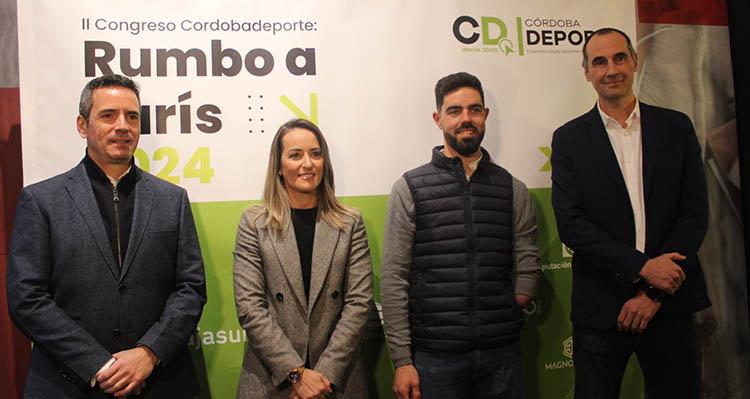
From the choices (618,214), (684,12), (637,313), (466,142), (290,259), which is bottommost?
(637,313)

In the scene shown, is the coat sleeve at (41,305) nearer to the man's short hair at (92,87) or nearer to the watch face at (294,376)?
the man's short hair at (92,87)

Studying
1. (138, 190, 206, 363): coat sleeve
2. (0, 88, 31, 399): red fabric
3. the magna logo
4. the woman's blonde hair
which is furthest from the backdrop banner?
(138, 190, 206, 363): coat sleeve

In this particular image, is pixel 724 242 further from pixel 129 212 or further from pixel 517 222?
pixel 129 212

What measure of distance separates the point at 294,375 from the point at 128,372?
62cm

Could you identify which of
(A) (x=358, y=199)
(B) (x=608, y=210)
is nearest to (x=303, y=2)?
(A) (x=358, y=199)

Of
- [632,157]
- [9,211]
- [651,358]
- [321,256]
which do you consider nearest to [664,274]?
[651,358]

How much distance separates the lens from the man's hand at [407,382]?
2.36 m

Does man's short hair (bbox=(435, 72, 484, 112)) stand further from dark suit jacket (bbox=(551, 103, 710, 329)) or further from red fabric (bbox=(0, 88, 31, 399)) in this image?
red fabric (bbox=(0, 88, 31, 399))

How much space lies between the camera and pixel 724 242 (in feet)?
10.3

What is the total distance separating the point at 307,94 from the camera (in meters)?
2.79

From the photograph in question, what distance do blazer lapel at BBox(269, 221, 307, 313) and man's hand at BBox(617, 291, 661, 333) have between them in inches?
55.3

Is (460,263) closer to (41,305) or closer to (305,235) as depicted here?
(305,235)

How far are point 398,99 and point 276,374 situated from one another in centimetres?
151

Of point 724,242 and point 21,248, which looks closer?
point 21,248
